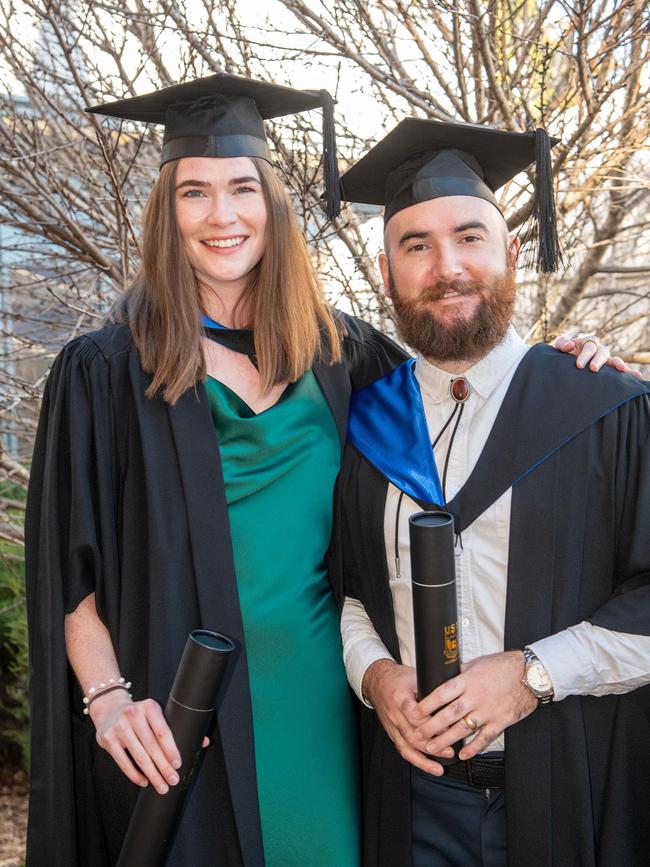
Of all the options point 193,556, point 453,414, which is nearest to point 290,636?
point 193,556

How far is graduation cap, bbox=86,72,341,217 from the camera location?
2539 millimetres

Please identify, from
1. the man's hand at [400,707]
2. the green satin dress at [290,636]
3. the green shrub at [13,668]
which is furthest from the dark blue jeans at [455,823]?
the green shrub at [13,668]

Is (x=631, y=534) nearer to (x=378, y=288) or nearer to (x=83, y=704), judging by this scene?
(x=83, y=704)

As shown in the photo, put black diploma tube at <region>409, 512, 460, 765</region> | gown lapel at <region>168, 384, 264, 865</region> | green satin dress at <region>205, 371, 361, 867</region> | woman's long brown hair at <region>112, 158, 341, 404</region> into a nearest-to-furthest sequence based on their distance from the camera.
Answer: black diploma tube at <region>409, 512, 460, 765</region> → gown lapel at <region>168, 384, 264, 865</region> → green satin dress at <region>205, 371, 361, 867</region> → woman's long brown hair at <region>112, 158, 341, 404</region>

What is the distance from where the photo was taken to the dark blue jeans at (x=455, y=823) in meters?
2.07

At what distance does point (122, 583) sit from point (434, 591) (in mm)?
879

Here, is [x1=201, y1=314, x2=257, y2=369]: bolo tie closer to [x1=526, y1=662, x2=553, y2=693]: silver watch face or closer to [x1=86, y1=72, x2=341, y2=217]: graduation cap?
[x1=86, y1=72, x2=341, y2=217]: graduation cap

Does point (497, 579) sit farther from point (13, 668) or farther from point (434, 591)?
point (13, 668)

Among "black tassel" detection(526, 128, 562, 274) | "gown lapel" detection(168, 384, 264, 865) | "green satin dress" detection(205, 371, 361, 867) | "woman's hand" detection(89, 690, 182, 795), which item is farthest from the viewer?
"black tassel" detection(526, 128, 562, 274)

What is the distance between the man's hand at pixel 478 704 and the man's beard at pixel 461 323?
2.53 ft

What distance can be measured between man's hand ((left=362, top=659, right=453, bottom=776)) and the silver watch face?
225 mm

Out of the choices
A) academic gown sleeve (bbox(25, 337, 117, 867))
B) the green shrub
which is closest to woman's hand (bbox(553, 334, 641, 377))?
academic gown sleeve (bbox(25, 337, 117, 867))

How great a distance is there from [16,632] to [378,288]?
2.82m

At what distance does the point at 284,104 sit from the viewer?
2.75m
